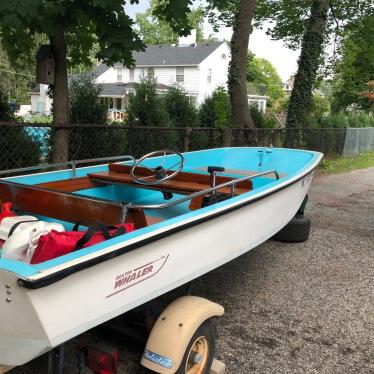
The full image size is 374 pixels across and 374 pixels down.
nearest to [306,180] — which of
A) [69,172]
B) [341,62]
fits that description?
[69,172]

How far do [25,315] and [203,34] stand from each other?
2598 inches

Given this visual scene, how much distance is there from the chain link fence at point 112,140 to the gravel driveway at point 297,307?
10.1 feet

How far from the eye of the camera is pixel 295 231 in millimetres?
5867

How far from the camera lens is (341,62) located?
60.0 ft

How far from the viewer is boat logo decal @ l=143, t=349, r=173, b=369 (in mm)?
2537

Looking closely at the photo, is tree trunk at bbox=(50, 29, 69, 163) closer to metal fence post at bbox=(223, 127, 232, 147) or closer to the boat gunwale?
the boat gunwale

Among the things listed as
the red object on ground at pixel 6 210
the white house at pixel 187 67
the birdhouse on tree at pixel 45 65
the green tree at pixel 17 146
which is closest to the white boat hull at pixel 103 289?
the red object on ground at pixel 6 210

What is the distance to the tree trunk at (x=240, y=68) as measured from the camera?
11.1 meters

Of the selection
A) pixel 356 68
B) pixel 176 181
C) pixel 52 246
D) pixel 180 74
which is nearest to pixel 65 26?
pixel 176 181

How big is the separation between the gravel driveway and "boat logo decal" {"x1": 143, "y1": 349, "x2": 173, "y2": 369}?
0.44m

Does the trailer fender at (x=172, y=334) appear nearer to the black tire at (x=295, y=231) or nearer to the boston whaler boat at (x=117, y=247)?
the boston whaler boat at (x=117, y=247)

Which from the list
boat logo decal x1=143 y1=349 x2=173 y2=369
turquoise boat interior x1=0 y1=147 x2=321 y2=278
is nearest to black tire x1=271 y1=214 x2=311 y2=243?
turquoise boat interior x1=0 y1=147 x2=321 y2=278

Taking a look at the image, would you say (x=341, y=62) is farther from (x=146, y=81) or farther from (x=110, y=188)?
(x=110, y=188)

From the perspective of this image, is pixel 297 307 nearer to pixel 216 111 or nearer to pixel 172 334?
pixel 172 334
